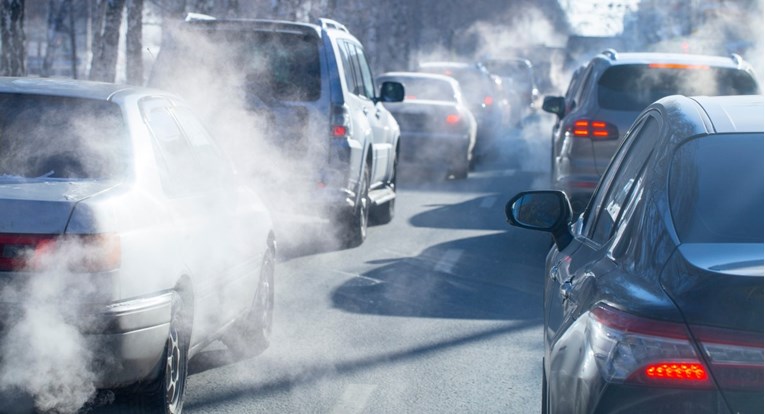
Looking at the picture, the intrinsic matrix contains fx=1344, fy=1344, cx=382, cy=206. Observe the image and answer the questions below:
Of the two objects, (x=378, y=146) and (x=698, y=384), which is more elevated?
(x=698, y=384)

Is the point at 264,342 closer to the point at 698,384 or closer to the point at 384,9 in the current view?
the point at 698,384

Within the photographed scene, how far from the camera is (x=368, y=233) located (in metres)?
13.9

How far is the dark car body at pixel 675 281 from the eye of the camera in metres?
2.84

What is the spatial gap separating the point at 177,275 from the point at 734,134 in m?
2.68

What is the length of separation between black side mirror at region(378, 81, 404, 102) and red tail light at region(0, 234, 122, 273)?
9354 mm

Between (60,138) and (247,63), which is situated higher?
(60,138)

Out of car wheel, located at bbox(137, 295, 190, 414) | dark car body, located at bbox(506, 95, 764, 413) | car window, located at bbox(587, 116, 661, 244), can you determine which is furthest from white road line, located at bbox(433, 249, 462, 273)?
dark car body, located at bbox(506, 95, 764, 413)

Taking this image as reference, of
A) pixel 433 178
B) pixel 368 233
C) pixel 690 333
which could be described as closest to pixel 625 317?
pixel 690 333

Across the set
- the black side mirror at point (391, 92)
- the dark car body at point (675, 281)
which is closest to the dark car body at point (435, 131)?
the black side mirror at point (391, 92)

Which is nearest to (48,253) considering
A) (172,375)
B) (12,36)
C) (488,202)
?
(172,375)

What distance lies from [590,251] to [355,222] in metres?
8.38

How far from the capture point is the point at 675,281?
3.02 meters

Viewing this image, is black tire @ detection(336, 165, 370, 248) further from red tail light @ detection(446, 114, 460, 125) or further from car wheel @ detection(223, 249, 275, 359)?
red tail light @ detection(446, 114, 460, 125)

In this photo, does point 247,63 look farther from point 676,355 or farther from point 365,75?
point 676,355
